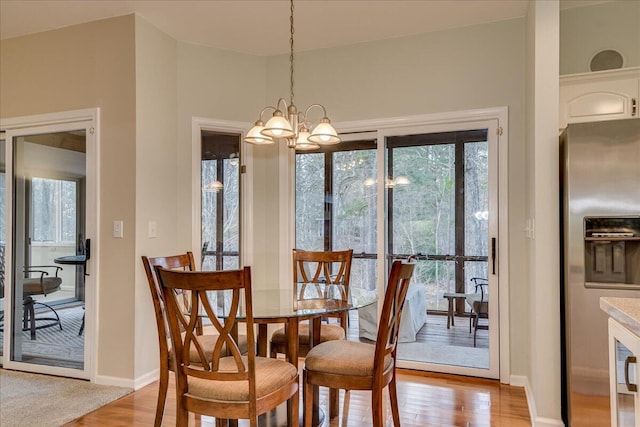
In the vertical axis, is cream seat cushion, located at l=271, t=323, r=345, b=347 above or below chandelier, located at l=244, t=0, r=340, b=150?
below

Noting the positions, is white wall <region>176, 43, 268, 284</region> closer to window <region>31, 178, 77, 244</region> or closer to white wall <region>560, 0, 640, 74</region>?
window <region>31, 178, 77, 244</region>

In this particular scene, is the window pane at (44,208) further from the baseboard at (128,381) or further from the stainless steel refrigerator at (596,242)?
the stainless steel refrigerator at (596,242)

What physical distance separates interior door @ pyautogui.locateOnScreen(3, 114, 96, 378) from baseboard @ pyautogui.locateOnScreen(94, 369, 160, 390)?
0.16m

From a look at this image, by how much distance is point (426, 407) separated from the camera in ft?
9.52

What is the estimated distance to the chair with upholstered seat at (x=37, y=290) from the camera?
3.60 metres

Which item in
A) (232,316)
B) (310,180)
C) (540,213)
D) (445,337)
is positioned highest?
(310,180)

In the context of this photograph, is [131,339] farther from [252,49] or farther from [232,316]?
[252,49]

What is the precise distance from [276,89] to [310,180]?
3.02 ft

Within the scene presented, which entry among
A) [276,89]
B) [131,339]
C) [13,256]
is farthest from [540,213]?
[13,256]

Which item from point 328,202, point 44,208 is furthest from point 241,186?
point 44,208

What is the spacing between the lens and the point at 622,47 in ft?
10.2

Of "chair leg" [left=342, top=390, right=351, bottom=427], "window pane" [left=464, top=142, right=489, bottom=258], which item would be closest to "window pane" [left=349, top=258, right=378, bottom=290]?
"window pane" [left=464, top=142, right=489, bottom=258]

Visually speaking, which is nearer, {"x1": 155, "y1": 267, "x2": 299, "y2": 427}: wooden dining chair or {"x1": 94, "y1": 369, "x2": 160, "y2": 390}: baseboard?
{"x1": 155, "y1": 267, "x2": 299, "y2": 427}: wooden dining chair

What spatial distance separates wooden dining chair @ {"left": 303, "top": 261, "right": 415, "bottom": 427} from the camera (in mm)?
2098
